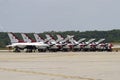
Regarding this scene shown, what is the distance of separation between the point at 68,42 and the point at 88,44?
7154 mm

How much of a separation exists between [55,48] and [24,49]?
7.85 m

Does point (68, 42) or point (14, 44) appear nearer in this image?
point (14, 44)

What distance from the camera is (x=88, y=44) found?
120m
